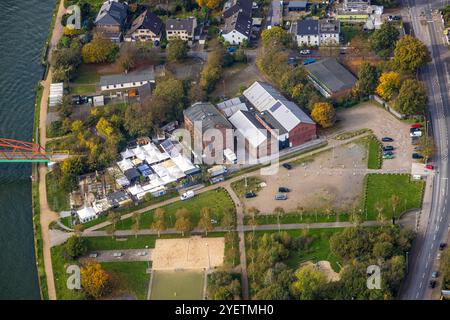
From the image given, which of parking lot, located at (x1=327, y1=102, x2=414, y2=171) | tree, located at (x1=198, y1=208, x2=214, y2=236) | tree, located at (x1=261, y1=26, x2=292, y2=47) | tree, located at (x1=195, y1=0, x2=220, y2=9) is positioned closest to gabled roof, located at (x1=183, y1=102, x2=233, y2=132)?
parking lot, located at (x1=327, y1=102, x2=414, y2=171)

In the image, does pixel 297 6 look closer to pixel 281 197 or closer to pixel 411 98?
pixel 411 98

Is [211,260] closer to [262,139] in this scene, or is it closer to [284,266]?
[284,266]

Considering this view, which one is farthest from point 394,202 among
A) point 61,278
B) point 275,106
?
point 61,278

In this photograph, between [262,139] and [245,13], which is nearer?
[262,139]

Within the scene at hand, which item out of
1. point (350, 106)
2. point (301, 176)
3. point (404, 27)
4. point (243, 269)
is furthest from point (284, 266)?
point (404, 27)

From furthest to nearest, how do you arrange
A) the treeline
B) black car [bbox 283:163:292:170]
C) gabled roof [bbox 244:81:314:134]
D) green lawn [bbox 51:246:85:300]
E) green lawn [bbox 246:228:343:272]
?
gabled roof [bbox 244:81:314:134] < black car [bbox 283:163:292:170] < green lawn [bbox 246:228:343:272] < green lawn [bbox 51:246:85:300] < the treeline

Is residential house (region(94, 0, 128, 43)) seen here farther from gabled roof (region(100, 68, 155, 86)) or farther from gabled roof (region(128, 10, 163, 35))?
gabled roof (region(100, 68, 155, 86))
